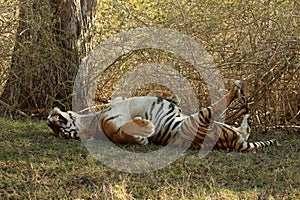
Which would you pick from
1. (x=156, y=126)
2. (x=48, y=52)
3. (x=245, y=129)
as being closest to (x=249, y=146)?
(x=245, y=129)

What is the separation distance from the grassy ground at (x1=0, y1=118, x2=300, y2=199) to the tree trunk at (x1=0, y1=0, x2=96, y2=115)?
167 cm

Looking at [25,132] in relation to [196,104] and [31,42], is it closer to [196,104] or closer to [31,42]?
[31,42]

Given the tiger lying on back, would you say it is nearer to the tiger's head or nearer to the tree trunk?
the tiger's head

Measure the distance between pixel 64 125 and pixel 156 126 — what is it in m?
1.03

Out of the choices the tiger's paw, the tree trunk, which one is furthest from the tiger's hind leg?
the tree trunk

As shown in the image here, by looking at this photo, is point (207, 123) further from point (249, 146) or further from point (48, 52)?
point (48, 52)

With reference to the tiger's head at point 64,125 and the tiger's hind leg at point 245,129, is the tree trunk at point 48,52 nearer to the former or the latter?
the tiger's head at point 64,125

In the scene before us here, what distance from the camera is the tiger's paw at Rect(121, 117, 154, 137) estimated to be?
6324 mm

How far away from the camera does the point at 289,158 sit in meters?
6.03

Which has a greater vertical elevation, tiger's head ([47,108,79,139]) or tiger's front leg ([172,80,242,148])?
tiger's front leg ([172,80,242,148])

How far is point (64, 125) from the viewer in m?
6.68

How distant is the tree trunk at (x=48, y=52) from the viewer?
25.4 ft

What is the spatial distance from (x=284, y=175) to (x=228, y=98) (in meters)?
1.21

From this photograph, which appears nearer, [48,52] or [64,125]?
[64,125]
